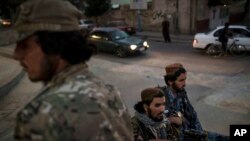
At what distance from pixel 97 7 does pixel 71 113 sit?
3168cm

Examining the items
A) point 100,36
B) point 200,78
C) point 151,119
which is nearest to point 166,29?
point 100,36

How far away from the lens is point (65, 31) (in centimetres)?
184

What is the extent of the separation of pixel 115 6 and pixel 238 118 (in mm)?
25099

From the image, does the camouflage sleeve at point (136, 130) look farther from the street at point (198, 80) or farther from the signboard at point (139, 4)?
the signboard at point (139, 4)

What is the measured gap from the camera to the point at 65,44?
72.7 inches

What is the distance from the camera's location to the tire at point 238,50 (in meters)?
17.0

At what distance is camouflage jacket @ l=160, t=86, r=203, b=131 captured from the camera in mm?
4987

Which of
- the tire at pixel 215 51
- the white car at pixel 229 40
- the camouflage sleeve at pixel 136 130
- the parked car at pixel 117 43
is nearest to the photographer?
the camouflage sleeve at pixel 136 130

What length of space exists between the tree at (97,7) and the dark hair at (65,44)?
31.1 metres

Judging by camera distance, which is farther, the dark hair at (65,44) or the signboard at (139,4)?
the signboard at (139,4)

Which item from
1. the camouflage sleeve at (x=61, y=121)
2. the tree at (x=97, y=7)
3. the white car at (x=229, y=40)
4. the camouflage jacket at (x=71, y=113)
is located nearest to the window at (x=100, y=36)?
the white car at (x=229, y=40)

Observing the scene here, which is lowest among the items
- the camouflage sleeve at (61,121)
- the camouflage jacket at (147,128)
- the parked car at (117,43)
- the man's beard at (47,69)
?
the parked car at (117,43)

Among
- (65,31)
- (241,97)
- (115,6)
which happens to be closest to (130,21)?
(115,6)

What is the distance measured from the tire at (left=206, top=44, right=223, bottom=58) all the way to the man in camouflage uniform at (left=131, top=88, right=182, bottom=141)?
13220 mm
